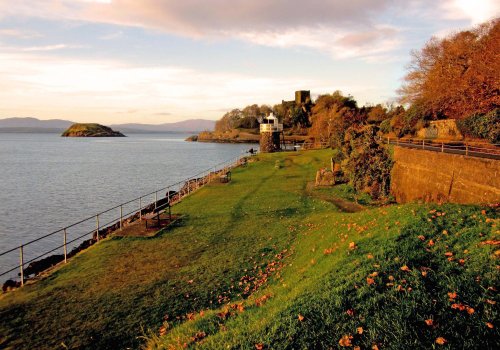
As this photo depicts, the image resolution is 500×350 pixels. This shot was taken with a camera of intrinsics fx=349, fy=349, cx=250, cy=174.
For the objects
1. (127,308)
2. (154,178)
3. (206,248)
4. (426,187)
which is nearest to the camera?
(127,308)

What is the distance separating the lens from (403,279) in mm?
8492

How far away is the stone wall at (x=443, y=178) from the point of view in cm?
1559

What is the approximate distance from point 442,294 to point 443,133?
37892 millimetres

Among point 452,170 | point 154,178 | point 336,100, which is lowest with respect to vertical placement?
point 154,178

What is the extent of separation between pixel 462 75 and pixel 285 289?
32152 mm

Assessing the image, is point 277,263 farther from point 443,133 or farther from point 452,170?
point 443,133

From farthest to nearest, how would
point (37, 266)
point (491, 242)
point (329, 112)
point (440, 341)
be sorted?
point (329, 112) → point (37, 266) → point (491, 242) → point (440, 341)

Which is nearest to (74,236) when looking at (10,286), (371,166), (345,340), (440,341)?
(10,286)

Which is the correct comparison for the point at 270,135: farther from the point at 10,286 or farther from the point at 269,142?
the point at 10,286

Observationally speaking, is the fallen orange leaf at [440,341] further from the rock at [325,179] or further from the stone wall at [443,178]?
the rock at [325,179]

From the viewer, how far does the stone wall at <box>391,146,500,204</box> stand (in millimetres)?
15594

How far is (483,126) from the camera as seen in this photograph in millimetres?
28125

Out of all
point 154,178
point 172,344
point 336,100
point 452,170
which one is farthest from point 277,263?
point 336,100

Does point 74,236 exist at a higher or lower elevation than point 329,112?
lower
